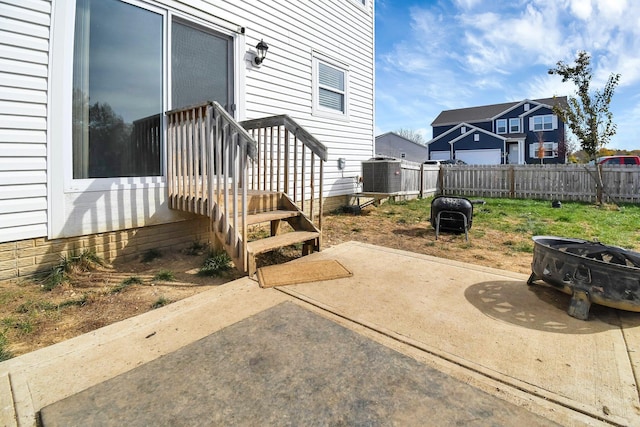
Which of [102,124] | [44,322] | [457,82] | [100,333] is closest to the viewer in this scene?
[100,333]

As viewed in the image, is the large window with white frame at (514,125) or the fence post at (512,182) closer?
the fence post at (512,182)

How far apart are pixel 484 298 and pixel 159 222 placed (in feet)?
11.9

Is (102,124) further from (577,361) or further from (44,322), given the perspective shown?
(577,361)

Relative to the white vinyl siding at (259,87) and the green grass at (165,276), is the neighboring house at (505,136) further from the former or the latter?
the green grass at (165,276)

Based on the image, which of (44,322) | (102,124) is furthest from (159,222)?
(44,322)

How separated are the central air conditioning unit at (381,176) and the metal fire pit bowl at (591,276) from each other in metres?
5.40

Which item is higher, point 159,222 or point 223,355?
point 159,222

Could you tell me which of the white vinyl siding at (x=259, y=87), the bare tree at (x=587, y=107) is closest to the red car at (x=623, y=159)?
the bare tree at (x=587, y=107)

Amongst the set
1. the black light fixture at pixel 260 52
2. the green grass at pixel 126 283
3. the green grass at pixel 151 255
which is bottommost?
the green grass at pixel 126 283

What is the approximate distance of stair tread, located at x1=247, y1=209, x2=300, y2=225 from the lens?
3.63 m

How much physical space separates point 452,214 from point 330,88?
12.9 feet

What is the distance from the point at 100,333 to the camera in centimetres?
215

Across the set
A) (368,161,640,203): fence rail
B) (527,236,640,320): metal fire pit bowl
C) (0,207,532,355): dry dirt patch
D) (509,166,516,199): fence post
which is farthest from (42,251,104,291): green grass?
(509,166,516,199): fence post

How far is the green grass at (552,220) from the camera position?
5.39m
